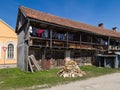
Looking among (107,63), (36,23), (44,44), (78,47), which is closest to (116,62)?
(107,63)

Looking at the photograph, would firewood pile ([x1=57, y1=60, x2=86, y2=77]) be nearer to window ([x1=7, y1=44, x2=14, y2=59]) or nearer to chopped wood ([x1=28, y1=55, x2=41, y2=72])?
chopped wood ([x1=28, y1=55, x2=41, y2=72])

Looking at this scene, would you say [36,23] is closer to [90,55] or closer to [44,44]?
[44,44]

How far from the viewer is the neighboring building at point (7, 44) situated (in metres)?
24.3

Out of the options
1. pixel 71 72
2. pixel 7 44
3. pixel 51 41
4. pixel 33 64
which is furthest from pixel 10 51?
pixel 71 72

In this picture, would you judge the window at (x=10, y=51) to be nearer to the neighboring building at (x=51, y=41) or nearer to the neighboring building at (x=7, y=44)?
the neighboring building at (x=7, y=44)

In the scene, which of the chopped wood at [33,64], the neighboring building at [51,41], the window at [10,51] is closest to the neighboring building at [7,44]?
the window at [10,51]

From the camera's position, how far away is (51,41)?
17.0 meters

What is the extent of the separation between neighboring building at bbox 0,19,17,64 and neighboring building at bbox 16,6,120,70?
4.00 metres

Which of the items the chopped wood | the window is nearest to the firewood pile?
the chopped wood

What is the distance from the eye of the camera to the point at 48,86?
958cm

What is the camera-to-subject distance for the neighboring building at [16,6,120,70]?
16.3 m

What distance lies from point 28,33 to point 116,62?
39.2ft

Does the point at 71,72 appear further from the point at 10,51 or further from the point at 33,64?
the point at 10,51

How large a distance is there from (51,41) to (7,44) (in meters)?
10.9
